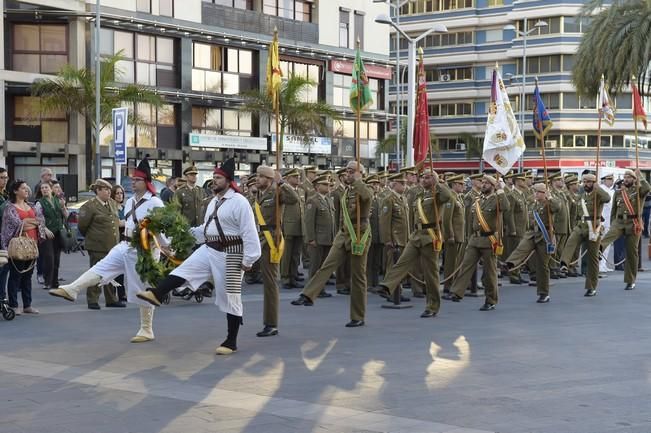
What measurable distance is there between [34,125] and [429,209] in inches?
1170

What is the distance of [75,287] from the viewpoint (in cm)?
1108

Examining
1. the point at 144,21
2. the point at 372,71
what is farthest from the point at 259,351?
the point at 372,71

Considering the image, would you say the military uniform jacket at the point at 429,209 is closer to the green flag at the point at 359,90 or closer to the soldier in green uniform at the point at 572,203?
the green flag at the point at 359,90

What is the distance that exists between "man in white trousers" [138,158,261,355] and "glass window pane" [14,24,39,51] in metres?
31.8

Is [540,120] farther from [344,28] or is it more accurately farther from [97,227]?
[344,28]

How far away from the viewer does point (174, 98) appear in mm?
44500

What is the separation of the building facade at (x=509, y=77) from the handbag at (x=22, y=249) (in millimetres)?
58263

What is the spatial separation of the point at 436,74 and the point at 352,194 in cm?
6530

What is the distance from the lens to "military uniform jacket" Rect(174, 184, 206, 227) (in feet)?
61.9

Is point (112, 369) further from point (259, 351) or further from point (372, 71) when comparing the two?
point (372, 71)

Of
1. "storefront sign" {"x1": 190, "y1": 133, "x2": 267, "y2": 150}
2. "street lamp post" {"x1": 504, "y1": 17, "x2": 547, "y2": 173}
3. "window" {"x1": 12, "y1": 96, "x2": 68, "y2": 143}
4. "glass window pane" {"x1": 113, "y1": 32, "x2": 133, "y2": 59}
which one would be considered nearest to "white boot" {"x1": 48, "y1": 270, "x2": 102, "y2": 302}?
"window" {"x1": 12, "y1": 96, "x2": 68, "y2": 143}

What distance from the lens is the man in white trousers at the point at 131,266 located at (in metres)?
11.2

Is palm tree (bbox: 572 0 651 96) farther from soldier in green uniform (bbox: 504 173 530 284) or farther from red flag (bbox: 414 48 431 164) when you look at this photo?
red flag (bbox: 414 48 431 164)

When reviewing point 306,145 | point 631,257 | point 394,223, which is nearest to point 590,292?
point 631,257
